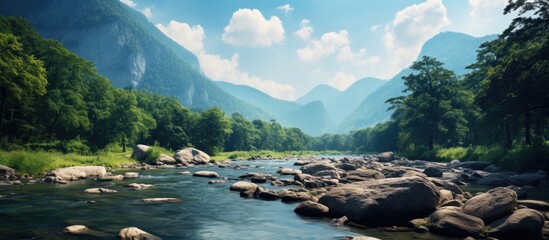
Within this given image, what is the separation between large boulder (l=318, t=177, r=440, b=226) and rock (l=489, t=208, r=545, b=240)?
3.41 meters

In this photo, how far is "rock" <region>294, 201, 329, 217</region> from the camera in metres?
16.2

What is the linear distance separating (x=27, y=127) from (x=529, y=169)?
61248 millimetres

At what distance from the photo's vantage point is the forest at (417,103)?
3259cm

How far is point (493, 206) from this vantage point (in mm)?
13422

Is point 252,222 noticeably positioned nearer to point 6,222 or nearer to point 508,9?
point 6,222

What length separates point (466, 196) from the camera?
20000mm

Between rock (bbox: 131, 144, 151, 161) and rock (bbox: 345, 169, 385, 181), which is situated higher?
rock (bbox: 131, 144, 151, 161)

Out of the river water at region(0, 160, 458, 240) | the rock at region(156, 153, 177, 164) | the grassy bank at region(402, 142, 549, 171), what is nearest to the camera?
the river water at region(0, 160, 458, 240)

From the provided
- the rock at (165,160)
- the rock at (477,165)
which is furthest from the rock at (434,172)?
the rock at (165,160)

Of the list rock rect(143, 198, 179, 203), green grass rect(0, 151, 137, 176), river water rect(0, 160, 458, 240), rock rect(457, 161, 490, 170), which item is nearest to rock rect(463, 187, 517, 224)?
river water rect(0, 160, 458, 240)

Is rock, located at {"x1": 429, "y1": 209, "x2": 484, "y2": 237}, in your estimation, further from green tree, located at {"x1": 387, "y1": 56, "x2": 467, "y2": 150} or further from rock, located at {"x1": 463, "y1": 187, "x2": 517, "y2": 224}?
green tree, located at {"x1": 387, "y1": 56, "x2": 467, "y2": 150}

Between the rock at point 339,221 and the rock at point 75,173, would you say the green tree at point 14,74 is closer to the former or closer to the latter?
the rock at point 75,173

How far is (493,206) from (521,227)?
5.44 ft

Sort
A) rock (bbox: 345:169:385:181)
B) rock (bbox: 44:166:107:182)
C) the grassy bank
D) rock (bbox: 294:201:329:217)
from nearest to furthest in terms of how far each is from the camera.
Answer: rock (bbox: 294:201:329:217) < rock (bbox: 345:169:385:181) < rock (bbox: 44:166:107:182) < the grassy bank
